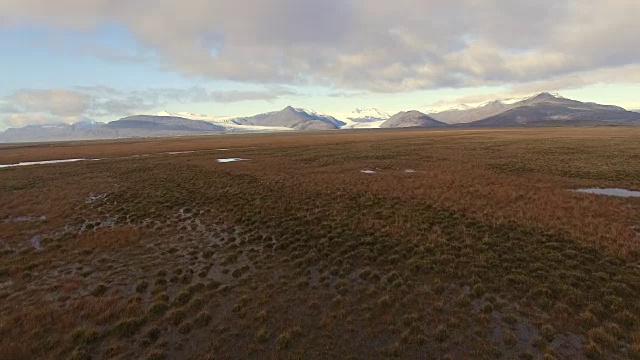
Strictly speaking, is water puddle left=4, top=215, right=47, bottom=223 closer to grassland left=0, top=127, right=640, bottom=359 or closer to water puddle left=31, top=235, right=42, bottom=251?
grassland left=0, top=127, right=640, bottom=359

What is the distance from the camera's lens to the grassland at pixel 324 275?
472 inches

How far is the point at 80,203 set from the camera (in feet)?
112

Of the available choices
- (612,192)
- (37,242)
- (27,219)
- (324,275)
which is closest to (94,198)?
(27,219)

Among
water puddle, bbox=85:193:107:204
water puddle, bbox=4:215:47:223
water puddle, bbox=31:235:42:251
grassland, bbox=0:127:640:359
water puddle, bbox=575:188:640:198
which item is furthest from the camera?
water puddle, bbox=85:193:107:204

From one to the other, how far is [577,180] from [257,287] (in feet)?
136

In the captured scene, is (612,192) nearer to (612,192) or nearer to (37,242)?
(612,192)

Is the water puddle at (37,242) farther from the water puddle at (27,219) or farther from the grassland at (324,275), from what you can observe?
the water puddle at (27,219)

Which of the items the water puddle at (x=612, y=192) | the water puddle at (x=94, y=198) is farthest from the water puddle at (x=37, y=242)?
the water puddle at (x=612, y=192)

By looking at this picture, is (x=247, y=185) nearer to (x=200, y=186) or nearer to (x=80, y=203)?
(x=200, y=186)

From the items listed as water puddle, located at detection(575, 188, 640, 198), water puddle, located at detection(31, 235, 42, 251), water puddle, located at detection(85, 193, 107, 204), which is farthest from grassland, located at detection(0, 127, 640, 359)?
water puddle, located at detection(575, 188, 640, 198)

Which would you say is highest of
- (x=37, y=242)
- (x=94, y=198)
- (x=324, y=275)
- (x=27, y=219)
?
(x=94, y=198)

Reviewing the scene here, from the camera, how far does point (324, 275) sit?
17.2 m

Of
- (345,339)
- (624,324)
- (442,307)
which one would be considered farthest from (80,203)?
(624,324)

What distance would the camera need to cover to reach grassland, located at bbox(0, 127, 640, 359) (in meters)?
12.0
